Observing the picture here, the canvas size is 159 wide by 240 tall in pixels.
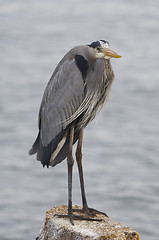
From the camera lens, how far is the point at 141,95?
16.0 meters

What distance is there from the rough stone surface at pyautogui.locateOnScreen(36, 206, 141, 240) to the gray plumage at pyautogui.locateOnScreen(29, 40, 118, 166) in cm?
82

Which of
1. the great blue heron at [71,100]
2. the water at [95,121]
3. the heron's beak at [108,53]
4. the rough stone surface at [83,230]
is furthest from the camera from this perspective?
the water at [95,121]

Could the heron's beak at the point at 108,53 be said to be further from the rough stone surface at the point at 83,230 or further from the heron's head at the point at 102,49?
the rough stone surface at the point at 83,230

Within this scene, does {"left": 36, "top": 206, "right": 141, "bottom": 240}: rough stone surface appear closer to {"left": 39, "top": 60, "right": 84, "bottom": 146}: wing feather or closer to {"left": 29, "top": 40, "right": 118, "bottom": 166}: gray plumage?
{"left": 29, "top": 40, "right": 118, "bottom": 166}: gray plumage

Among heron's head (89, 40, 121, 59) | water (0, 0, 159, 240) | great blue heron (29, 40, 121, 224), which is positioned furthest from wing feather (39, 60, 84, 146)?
water (0, 0, 159, 240)

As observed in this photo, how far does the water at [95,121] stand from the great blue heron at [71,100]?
55 centimetres

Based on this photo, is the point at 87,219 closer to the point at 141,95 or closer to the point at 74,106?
the point at 74,106

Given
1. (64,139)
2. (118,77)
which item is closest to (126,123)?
(118,77)

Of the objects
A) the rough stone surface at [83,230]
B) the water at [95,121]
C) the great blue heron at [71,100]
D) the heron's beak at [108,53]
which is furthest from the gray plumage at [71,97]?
the rough stone surface at [83,230]

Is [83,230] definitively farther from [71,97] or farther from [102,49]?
[102,49]

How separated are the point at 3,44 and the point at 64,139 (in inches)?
506

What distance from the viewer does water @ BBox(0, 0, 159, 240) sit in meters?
11.2

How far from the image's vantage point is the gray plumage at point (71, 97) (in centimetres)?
638

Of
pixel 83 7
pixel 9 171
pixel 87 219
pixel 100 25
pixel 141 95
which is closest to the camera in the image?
pixel 87 219
